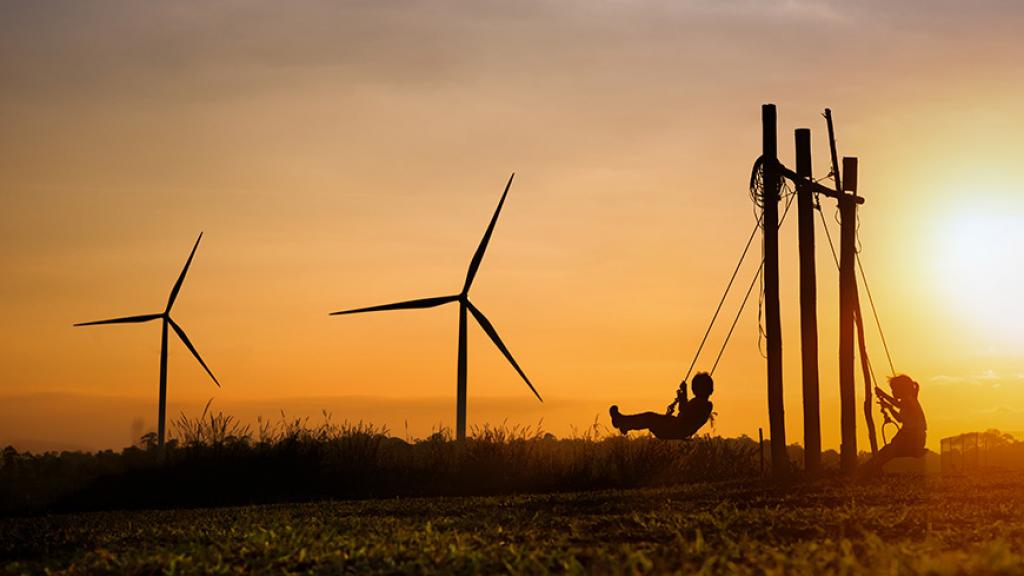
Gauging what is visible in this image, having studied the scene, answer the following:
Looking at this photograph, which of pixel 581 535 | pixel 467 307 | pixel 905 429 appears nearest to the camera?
pixel 581 535

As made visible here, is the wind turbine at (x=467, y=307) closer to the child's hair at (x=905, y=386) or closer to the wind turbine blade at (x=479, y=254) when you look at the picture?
the wind turbine blade at (x=479, y=254)

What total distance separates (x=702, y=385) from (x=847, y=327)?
323cm

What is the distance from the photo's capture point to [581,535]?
42.9ft

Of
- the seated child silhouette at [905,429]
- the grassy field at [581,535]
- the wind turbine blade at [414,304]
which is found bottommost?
the grassy field at [581,535]

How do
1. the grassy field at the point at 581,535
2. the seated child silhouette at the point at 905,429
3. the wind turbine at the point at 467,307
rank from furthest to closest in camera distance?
the wind turbine at the point at 467,307, the seated child silhouette at the point at 905,429, the grassy field at the point at 581,535

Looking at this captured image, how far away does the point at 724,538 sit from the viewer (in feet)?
39.5

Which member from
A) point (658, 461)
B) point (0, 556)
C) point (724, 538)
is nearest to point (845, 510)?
point (724, 538)

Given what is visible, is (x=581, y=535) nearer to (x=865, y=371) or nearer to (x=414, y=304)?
(x=865, y=371)

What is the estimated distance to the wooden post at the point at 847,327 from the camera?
24047 mm

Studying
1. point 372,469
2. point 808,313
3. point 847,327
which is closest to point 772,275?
point 808,313

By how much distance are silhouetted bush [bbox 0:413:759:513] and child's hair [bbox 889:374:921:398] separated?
15.8 feet

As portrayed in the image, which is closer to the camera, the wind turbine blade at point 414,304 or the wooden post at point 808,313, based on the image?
the wooden post at point 808,313

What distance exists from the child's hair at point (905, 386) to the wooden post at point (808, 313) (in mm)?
1473

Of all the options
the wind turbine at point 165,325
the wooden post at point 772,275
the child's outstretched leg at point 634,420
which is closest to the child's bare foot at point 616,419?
the child's outstretched leg at point 634,420
